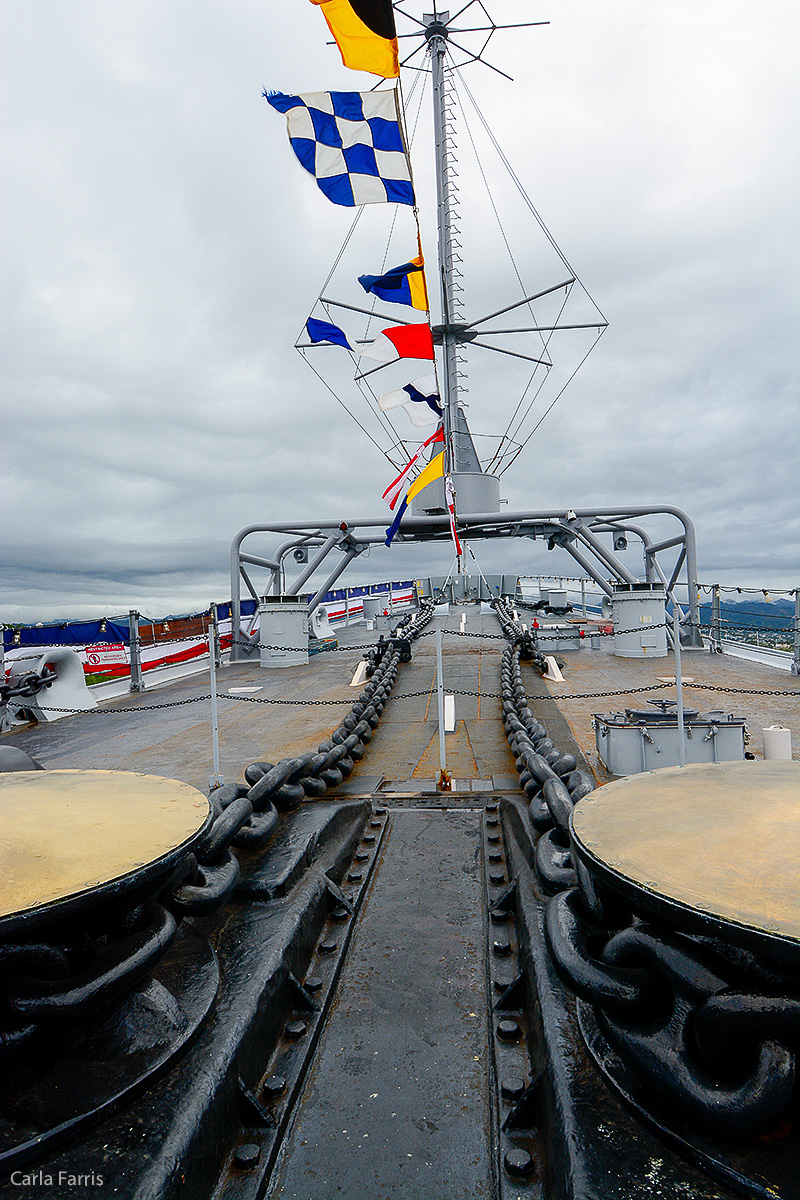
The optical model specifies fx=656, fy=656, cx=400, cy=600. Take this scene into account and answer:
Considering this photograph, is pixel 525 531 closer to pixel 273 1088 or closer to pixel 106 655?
pixel 106 655

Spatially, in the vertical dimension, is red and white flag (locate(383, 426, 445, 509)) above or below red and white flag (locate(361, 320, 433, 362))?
below

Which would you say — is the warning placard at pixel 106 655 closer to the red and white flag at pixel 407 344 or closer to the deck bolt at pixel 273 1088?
the red and white flag at pixel 407 344

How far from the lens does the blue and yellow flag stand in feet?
15.3

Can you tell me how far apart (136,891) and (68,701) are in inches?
243

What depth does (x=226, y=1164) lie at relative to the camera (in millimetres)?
1093

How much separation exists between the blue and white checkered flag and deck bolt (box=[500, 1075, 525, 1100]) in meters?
4.63

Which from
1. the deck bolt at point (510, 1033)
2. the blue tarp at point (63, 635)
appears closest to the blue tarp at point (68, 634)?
the blue tarp at point (63, 635)

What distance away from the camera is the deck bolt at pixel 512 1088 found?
123 centimetres

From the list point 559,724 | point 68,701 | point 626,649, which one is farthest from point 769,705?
point 68,701

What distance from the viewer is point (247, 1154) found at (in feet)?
3.64

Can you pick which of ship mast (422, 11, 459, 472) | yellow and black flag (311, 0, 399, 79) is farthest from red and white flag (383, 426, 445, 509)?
ship mast (422, 11, 459, 472)

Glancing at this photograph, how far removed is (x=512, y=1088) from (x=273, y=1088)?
0.45m

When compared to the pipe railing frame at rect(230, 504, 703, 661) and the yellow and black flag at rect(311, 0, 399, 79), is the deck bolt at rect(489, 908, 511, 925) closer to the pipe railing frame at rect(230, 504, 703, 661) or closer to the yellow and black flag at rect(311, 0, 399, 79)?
the yellow and black flag at rect(311, 0, 399, 79)

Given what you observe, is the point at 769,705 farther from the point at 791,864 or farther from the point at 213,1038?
the point at 213,1038
